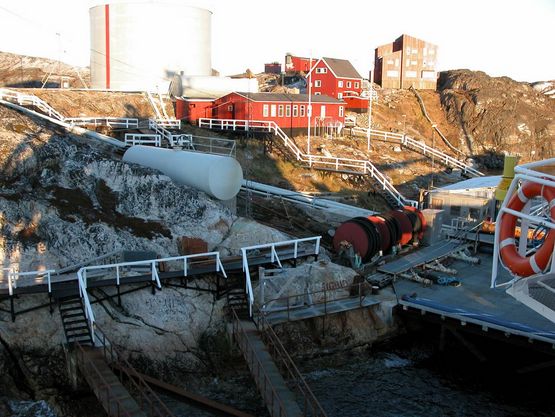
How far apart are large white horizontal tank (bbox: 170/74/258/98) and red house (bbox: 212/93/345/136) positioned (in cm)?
159

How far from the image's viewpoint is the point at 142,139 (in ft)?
127

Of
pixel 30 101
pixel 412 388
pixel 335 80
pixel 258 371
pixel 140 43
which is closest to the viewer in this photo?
pixel 258 371

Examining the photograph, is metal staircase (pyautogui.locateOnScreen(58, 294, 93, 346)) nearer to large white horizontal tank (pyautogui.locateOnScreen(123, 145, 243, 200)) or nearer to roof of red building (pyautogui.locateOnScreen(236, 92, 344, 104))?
large white horizontal tank (pyautogui.locateOnScreen(123, 145, 243, 200))

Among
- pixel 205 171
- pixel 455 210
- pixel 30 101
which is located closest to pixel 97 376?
pixel 205 171

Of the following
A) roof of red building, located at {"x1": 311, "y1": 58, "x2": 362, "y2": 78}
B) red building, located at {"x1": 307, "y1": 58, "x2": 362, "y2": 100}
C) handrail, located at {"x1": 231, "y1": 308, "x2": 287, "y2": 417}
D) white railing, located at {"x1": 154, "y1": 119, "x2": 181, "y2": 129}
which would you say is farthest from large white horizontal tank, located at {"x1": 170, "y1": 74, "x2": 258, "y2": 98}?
handrail, located at {"x1": 231, "y1": 308, "x2": 287, "y2": 417}

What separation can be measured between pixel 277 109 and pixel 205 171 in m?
25.7

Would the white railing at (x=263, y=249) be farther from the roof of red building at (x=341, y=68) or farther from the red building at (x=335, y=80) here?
the roof of red building at (x=341, y=68)

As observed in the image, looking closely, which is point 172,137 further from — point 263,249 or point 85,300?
point 85,300

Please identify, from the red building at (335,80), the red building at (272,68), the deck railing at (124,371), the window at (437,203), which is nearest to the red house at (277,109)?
the red building at (335,80)

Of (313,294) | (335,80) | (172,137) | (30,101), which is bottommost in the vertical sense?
(313,294)

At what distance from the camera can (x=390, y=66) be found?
86.2 metres

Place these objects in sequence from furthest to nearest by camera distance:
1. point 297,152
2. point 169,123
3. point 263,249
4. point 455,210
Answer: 1. point 297,152
2. point 169,123
3. point 455,210
4. point 263,249

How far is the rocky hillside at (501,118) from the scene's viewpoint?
7488 cm

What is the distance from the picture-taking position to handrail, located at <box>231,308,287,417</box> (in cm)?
1708
